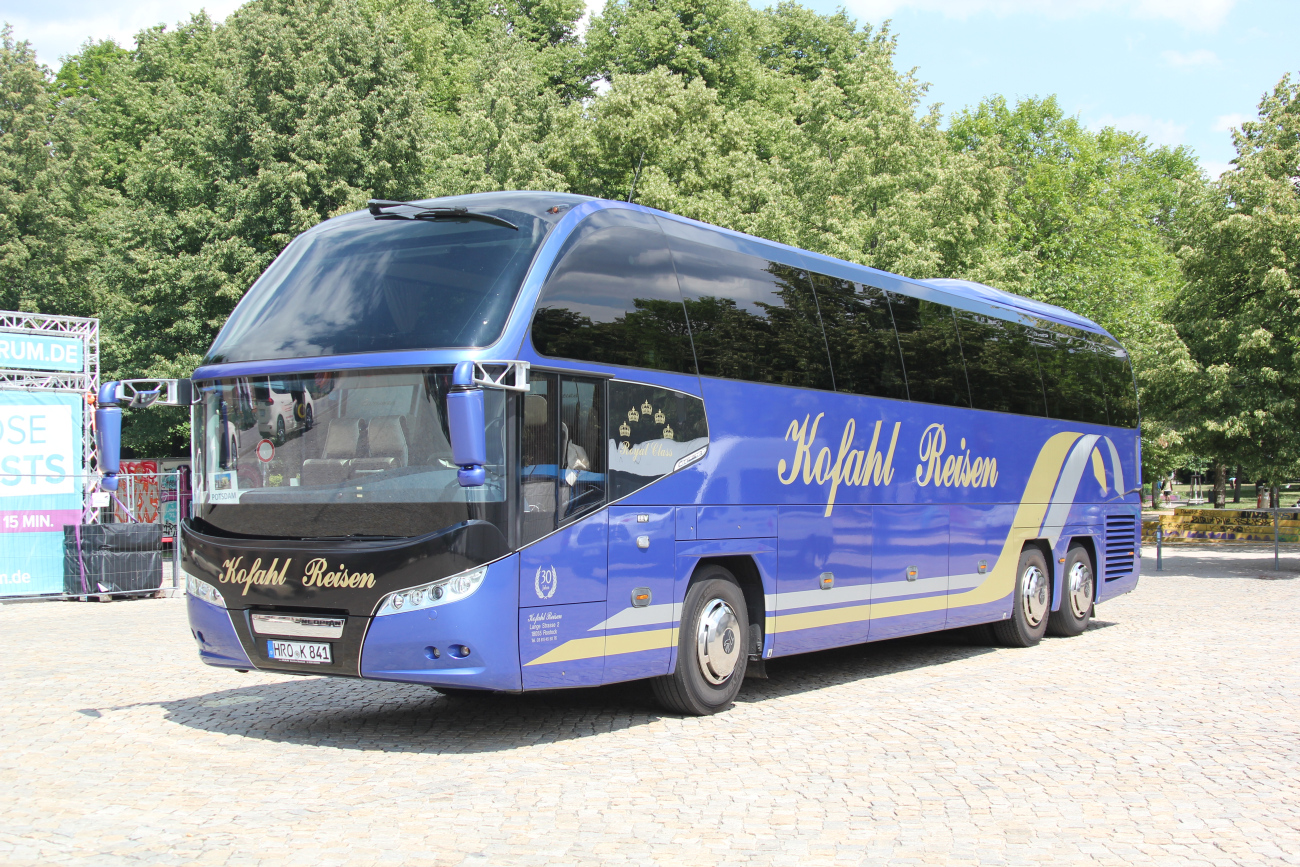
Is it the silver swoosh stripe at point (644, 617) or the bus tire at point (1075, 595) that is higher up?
the silver swoosh stripe at point (644, 617)

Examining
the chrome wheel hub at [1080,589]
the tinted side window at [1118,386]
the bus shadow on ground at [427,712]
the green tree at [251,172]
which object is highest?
the green tree at [251,172]

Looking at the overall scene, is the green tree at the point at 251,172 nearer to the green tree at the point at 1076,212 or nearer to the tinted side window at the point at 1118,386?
the green tree at the point at 1076,212

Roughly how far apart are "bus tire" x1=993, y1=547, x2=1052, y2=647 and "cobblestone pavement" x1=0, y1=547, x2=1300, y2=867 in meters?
1.60

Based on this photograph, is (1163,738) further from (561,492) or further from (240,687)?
(240,687)

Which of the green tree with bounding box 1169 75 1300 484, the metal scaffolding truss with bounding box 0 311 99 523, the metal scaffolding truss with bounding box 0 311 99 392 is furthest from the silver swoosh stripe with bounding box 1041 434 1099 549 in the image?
the metal scaffolding truss with bounding box 0 311 99 392

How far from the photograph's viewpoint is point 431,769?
7.60m

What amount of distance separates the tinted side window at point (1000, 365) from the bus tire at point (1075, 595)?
2.25 m

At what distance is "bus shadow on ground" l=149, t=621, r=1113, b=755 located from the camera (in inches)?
343

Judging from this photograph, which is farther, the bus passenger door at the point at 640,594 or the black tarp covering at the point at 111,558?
the black tarp covering at the point at 111,558

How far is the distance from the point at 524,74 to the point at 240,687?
33885 millimetres

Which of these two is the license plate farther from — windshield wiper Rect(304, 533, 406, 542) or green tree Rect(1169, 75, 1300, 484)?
green tree Rect(1169, 75, 1300, 484)

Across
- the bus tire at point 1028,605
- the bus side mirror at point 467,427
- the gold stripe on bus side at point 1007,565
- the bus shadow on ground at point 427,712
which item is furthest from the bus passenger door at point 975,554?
the bus side mirror at point 467,427

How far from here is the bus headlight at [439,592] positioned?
7766mm

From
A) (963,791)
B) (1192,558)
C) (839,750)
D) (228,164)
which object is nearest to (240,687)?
(839,750)
